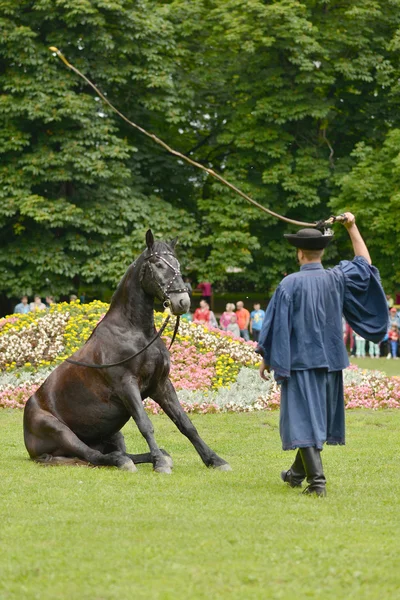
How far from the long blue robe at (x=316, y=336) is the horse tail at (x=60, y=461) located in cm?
229

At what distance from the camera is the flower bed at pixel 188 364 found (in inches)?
614

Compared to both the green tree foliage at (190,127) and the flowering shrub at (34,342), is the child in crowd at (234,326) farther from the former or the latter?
the flowering shrub at (34,342)

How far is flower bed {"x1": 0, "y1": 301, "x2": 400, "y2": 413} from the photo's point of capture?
15.6 meters

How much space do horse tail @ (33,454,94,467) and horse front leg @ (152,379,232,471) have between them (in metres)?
0.86

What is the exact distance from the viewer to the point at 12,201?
32219 millimetres

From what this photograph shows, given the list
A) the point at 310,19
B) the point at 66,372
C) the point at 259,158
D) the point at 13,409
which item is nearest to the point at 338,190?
the point at 259,158

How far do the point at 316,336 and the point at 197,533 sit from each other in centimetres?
215

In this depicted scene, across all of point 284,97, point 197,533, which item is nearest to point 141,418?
point 197,533

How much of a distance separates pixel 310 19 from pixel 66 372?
28699mm

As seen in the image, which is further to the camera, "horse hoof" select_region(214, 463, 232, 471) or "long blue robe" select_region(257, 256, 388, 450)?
"horse hoof" select_region(214, 463, 232, 471)

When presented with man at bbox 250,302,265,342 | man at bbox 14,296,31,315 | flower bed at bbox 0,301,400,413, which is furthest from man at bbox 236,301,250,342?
Result: flower bed at bbox 0,301,400,413

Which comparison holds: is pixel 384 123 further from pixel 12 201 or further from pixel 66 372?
pixel 66 372

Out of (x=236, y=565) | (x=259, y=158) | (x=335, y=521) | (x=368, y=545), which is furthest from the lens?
(x=259, y=158)

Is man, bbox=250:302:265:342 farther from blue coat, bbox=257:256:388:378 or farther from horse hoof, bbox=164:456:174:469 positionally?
blue coat, bbox=257:256:388:378
